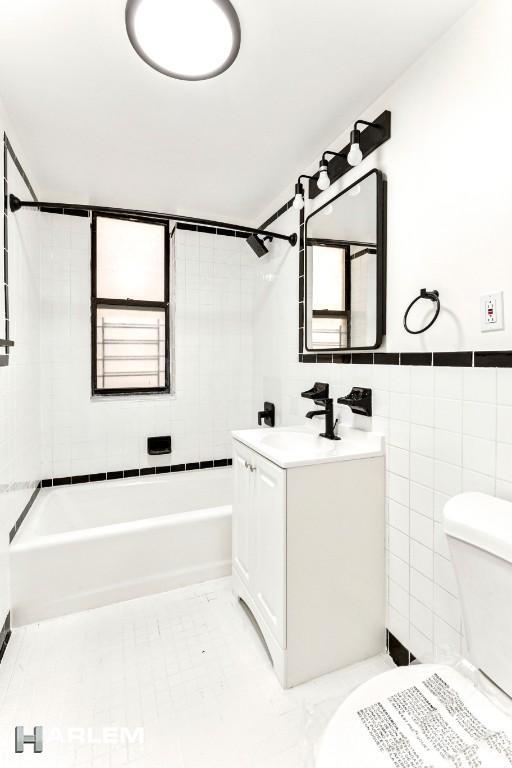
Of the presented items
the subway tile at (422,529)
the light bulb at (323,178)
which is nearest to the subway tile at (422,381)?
the subway tile at (422,529)

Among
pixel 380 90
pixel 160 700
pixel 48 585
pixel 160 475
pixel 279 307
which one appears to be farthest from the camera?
pixel 160 475

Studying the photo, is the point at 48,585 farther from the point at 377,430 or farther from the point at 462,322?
the point at 462,322

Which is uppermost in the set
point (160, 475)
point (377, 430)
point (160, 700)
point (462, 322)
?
point (462, 322)

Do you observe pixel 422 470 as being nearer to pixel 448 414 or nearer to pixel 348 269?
pixel 448 414

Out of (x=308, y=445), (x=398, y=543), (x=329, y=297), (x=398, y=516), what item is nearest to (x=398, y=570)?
(x=398, y=543)

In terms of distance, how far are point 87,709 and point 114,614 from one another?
1.71ft

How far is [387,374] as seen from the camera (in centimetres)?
153

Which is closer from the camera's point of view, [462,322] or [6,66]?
[462,322]

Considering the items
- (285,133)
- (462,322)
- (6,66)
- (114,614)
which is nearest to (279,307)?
(285,133)

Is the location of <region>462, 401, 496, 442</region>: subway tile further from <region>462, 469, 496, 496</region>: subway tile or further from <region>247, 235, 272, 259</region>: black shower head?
<region>247, 235, 272, 259</region>: black shower head

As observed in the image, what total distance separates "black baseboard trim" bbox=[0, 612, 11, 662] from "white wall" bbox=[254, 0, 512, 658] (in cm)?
165

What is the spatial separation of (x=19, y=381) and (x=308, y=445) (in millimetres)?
1547

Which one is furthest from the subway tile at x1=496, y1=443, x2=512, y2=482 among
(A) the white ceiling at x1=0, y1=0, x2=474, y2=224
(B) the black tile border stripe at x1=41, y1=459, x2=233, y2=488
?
(B) the black tile border stripe at x1=41, y1=459, x2=233, y2=488

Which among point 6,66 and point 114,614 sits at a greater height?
point 6,66
